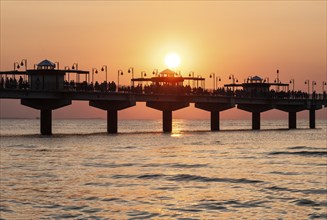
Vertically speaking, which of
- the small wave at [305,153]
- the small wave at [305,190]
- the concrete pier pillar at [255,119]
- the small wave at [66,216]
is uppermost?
the concrete pier pillar at [255,119]

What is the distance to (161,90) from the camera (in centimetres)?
10256

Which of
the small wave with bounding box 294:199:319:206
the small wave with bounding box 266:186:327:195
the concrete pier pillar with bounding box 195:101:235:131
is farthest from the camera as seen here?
the concrete pier pillar with bounding box 195:101:235:131

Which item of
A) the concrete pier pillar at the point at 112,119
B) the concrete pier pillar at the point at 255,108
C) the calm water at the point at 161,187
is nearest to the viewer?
the calm water at the point at 161,187

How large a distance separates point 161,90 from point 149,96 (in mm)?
4225

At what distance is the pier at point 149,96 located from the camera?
86.0 m

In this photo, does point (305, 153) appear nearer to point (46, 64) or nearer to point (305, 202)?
point (305, 202)

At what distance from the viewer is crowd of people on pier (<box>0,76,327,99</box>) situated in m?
80.6

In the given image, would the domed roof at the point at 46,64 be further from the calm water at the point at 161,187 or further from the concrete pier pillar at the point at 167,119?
the calm water at the point at 161,187

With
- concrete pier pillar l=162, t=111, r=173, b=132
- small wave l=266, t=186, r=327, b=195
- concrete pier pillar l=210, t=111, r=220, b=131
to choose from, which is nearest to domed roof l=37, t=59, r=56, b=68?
concrete pier pillar l=162, t=111, r=173, b=132

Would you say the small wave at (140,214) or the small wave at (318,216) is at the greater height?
the small wave at (140,214)

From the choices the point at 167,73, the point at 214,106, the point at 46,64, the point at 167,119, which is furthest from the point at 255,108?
the point at 46,64

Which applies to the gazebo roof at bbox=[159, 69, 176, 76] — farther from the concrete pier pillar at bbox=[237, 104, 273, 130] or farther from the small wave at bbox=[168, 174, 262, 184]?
the small wave at bbox=[168, 174, 262, 184]

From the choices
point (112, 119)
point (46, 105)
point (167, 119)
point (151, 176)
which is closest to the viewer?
point (151, 176)

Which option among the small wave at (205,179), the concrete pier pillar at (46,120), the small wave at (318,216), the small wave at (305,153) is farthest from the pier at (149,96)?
the small wave at (318,216)
